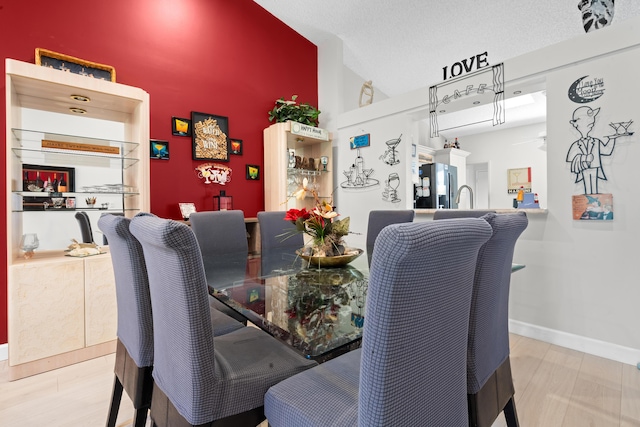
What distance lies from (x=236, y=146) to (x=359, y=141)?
1.50 metres

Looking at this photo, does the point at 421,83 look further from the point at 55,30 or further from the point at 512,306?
the point at 55,30

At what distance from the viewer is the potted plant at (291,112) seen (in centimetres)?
385

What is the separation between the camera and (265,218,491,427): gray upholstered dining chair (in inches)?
22.2

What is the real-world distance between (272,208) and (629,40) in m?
3.26

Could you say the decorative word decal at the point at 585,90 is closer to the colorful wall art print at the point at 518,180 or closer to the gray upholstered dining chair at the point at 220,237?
the gray upholstered dining chair at the point at 220,237

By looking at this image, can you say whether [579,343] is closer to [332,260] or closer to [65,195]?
[332,260]

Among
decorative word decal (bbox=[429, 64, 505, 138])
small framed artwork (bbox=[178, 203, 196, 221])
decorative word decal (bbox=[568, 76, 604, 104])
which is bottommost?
small framed artwork (bbox=[178, 203, 196, 221])

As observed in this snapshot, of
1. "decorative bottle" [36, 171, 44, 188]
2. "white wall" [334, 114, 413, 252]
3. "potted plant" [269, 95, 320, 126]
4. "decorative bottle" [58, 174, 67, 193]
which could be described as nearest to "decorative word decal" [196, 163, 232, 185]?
"potted plant" [269, 95, 320, 126]

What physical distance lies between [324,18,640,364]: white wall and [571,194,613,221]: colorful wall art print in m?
0.04

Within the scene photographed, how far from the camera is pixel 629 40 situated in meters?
2.13

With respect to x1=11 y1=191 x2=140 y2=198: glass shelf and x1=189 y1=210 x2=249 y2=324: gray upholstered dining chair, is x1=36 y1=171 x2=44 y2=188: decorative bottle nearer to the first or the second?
x1=11 y1=191 x2=140 y2=198: glass shelf

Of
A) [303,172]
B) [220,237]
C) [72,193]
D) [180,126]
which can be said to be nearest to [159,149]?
[180,126]

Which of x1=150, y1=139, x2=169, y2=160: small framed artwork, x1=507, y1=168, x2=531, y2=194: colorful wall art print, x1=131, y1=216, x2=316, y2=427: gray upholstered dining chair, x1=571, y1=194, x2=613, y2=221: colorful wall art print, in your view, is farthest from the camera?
x1=507, y1=168, x2=531, y2=194: colorful wall art print

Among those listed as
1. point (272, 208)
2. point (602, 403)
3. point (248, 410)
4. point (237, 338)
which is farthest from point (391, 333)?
point (272, 208)
